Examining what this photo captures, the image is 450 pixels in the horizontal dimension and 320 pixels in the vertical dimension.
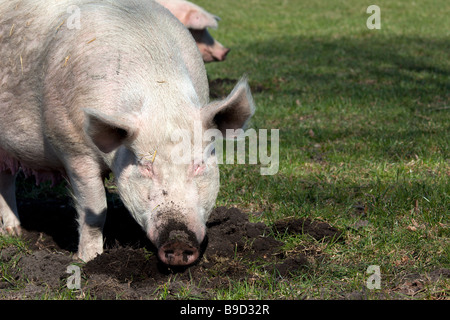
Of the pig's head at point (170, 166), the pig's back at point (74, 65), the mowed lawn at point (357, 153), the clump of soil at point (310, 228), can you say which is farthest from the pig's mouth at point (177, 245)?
the clump of soil at point (310, 228)

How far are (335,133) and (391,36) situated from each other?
851 centimetres

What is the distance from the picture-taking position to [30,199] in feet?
17.7

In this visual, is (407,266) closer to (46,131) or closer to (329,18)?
(46,131)

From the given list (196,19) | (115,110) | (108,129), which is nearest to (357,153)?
(115,110)

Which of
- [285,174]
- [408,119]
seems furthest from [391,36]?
[285,174]

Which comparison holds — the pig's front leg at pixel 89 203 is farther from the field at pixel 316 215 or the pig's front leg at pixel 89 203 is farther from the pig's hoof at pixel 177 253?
the pig's hoof at pixel 177 253

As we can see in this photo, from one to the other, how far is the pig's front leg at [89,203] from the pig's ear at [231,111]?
0.81m

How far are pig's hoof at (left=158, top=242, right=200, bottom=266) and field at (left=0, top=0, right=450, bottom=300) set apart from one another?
0.24 metres

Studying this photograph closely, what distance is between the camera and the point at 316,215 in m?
4.21

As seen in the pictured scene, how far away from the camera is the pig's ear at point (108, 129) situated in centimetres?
303

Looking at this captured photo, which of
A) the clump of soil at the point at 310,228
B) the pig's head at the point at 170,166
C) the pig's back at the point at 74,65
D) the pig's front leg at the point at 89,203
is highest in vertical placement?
the pig's back at the point at 74,65

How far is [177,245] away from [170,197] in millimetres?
241

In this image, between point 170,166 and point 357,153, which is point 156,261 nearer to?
point 170,166

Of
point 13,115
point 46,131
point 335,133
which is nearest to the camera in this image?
point 46,131
